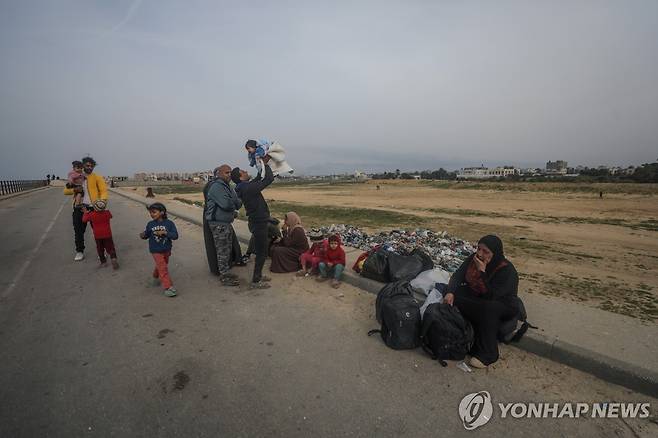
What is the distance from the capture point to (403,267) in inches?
194

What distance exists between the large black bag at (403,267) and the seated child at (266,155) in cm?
226

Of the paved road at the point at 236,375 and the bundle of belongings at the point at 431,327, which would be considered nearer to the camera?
the paved road at the point at 236,375

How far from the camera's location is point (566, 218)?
16.1 metres

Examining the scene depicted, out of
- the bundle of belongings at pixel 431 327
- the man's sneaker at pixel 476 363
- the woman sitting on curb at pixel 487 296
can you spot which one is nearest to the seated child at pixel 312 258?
the bundle of belongings at pixel 431 327

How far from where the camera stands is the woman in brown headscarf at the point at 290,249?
233 inches

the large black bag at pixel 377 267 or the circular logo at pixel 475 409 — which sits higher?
the large black bag at pixel 377 267

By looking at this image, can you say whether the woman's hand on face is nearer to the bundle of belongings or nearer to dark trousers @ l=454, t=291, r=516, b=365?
dark trousers @ l=454, t=291, r=516, b=365

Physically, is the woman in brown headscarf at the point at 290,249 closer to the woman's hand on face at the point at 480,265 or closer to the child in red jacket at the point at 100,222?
the child in red jacket at the point at 100,222

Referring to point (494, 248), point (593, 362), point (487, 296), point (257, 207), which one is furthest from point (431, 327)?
point (257, 207)

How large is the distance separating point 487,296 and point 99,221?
21.9 ft

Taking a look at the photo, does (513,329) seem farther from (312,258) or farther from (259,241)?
(259,241)

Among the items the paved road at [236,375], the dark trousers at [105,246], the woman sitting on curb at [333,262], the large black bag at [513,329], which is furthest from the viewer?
the dark trousers at [105,246]

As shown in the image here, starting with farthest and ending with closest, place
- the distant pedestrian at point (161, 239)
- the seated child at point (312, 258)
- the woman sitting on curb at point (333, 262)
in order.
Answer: the seated child at point (312, 258), the woman sitting on curb at point (333, 262), the distant pedestrian at point (161, 239)

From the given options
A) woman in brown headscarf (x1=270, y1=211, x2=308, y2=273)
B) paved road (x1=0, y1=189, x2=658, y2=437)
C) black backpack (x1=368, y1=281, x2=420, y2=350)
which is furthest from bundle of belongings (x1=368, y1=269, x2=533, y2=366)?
woman in brown headscarf (x1=270, y1=211, x2=308, y2=273)
